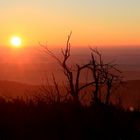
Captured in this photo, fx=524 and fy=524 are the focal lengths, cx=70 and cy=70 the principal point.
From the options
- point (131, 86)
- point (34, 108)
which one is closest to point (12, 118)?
point (34, 108)

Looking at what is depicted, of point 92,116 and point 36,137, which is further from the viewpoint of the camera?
point 92,116

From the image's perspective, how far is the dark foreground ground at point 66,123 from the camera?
19.3 ft

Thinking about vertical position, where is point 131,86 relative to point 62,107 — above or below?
below

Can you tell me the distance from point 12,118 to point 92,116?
0.97m

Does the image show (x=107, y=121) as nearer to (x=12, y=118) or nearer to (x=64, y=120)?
(x=64, y=120)

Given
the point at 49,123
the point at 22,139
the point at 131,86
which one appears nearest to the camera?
the point at 22,139

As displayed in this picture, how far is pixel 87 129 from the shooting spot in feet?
19.6

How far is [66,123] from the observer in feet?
20.0

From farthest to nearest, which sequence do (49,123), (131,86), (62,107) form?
(131,86), (62,107), (49,123)

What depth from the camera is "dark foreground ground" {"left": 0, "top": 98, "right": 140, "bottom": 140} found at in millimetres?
5884

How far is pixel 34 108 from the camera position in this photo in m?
6.73

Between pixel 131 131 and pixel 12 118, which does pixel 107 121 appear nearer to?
pixel 131 131

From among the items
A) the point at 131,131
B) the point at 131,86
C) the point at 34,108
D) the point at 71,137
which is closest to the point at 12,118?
the point at 34,108

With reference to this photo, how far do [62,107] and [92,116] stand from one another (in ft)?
1.74
